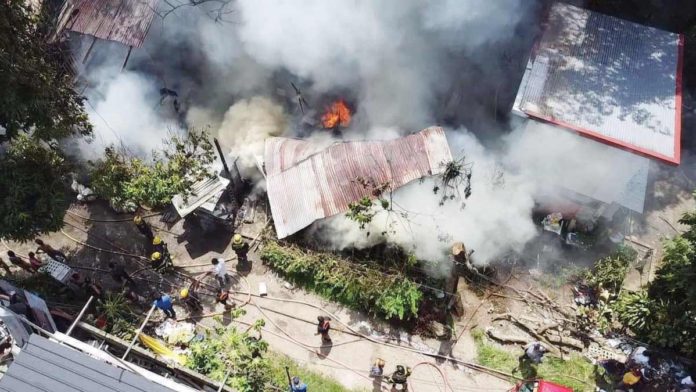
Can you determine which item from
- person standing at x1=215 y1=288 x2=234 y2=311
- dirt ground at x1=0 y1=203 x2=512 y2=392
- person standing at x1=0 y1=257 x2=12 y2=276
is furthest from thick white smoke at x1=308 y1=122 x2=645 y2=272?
person standing at x1=0 y1=257 x2=12 y2=276

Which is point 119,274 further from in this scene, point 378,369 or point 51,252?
point 378,369

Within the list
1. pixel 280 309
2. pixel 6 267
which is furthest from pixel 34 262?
pixel 280 309

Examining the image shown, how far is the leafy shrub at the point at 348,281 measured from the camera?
40.2ft

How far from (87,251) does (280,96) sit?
787cm

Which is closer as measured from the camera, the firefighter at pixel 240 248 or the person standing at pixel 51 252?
the firefighter at pixel 240 248

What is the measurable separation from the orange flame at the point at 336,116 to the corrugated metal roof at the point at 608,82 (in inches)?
223

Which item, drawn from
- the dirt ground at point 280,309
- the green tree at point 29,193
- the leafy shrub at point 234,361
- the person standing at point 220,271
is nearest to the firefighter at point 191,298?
the dirt ground at point 280,309

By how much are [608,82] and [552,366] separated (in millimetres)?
7436

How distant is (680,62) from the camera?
13.0 m

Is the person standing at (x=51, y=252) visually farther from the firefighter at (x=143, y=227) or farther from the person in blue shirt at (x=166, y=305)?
the person in blue shirt at (x=166, y=305)

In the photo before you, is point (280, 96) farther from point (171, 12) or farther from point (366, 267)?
point (366, 267)

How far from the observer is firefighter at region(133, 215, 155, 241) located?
536 inches

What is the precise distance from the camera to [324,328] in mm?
11867

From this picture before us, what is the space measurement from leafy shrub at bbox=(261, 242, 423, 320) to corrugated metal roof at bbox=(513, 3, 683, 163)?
214 inches
